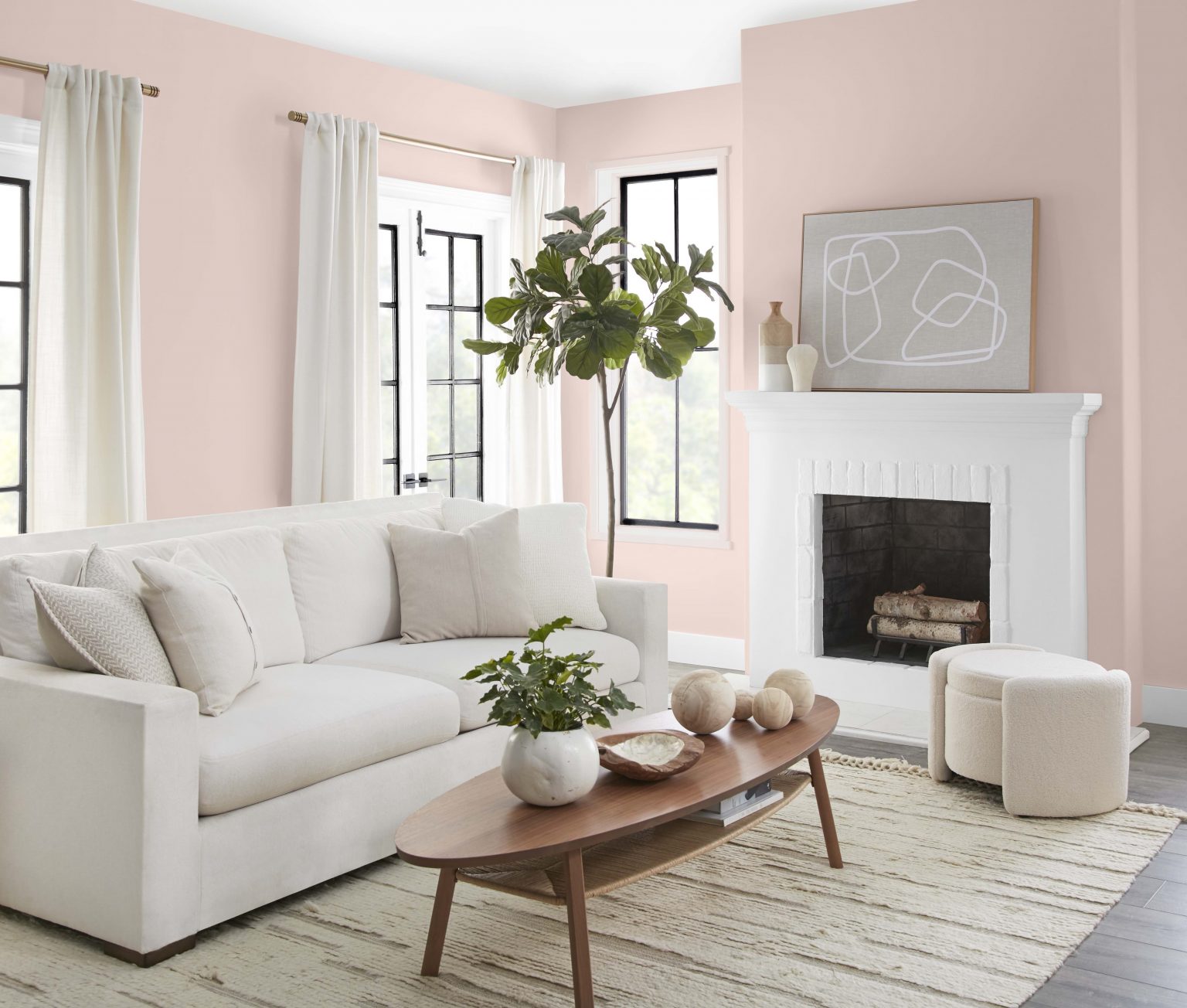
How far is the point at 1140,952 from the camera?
9.61 feet

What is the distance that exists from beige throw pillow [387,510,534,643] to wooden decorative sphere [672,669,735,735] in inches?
42.0

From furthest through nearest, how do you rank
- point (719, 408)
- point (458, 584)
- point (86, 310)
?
point (719, 408)
point (86, 310)
point (458, 584)

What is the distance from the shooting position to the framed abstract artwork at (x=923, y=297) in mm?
4957

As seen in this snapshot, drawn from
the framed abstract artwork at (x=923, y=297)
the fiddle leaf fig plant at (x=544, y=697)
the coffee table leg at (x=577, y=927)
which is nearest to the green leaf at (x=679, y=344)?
the framed abstract artwork at (x=923, y=297)

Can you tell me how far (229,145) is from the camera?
5086mm

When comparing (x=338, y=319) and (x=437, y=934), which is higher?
(x=338, y=319)

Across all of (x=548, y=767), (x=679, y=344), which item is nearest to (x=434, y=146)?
(x=679, y=344)

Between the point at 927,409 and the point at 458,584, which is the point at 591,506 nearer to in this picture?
the point at 927,409

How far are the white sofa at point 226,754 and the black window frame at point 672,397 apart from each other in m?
2.52

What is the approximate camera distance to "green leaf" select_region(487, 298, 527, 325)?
5449 mm

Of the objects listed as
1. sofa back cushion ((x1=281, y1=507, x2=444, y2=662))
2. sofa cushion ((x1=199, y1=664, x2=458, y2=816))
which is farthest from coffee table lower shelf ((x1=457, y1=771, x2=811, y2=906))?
sofa back cushion ((x1=281, y1=507, x2=444, y2=662))

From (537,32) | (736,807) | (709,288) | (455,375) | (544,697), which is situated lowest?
(736,807)

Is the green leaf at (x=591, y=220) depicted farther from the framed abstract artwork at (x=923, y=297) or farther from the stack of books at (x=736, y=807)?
the stack of books at (x=736, y=807)

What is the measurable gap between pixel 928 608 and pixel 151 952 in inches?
138
